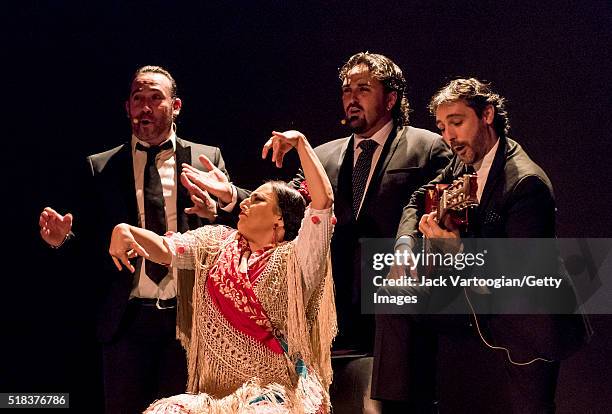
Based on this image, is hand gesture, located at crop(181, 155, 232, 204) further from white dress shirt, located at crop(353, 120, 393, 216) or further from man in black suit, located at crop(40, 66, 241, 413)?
white dress shirt, located at crop(353, 120, 393, 216)

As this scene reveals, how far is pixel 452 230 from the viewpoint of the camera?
3553 mm

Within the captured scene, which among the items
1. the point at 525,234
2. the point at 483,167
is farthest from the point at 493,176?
the point at 525,234

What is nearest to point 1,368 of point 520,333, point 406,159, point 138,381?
point 138,381

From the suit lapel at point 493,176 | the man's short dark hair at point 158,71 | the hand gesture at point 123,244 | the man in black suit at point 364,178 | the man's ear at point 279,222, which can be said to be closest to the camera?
the hand gesture at point 123,244

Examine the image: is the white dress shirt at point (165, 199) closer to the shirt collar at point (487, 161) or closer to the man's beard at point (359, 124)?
the man's beard at point (359, 124)

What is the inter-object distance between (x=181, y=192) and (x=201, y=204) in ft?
0.99

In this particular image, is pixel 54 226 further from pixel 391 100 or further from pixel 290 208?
pixel 391 100

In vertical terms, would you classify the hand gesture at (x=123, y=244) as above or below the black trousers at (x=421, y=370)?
above

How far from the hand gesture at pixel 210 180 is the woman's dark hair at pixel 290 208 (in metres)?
0.30

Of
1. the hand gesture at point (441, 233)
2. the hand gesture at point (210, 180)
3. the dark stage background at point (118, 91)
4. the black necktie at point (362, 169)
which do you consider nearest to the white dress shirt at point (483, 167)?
the hand gesture at point (441, 233)

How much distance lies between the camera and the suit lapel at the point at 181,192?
3.87 m

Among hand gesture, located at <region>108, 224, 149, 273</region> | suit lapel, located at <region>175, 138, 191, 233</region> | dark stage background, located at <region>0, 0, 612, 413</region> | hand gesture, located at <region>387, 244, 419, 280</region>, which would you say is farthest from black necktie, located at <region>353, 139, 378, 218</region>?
hand gesture, located at <region>108, 224, 149, 273</region>

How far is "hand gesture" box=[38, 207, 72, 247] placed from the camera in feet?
12.6

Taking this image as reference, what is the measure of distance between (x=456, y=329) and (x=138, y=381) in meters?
1.20
